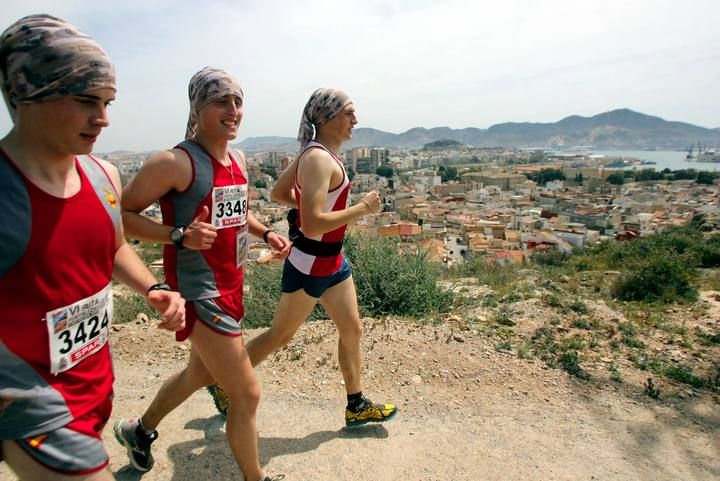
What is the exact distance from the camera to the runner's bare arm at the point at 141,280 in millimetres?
1510

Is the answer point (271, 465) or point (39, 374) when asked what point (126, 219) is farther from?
point (271, 465)

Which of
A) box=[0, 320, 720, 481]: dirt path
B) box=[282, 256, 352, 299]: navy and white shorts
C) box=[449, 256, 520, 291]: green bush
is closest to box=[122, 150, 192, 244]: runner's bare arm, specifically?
box=[282, 256, 352, 299]: navy and white shorts

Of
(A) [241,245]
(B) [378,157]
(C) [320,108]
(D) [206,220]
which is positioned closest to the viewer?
(D) [206,220]

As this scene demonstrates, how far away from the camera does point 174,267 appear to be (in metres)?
1.98

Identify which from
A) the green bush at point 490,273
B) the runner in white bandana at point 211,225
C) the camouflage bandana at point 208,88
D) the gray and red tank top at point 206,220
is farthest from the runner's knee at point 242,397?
the green bush at point 490,273

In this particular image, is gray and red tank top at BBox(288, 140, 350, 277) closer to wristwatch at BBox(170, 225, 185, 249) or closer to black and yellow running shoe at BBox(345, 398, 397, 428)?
wristwatch at BBox(170, 225, 185, 249)

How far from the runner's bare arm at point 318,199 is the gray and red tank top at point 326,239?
0.28 ft

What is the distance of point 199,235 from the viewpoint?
1.76 meters

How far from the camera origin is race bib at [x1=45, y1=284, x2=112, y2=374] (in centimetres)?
123

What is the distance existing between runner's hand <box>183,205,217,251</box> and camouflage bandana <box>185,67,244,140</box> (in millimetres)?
531

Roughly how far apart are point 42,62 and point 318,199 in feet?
4.40

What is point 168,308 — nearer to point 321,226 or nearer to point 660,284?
point 321,226

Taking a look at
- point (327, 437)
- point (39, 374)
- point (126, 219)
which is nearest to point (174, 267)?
point (126, 219)

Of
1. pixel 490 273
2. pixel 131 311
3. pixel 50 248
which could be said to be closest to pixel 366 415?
pixel 50 248
